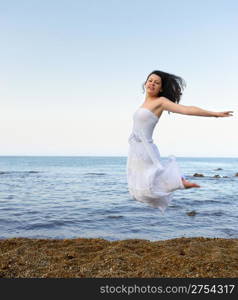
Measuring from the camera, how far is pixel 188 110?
144 inches

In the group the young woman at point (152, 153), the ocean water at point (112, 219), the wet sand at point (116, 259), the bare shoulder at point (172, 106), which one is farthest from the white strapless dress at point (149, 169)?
the ocean water at point (112, 219)

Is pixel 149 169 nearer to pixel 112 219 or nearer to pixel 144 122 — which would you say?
pixel 144 122

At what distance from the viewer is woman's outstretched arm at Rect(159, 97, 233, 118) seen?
11.3 ft

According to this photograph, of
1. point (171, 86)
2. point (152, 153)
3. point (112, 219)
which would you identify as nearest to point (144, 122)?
point (152, 153)

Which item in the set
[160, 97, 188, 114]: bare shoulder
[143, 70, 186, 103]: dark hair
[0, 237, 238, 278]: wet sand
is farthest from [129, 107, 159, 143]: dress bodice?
[0, 237, 238, 278]: wet sand

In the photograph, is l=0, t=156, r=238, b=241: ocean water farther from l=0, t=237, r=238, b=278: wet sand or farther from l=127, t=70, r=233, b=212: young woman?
l=127, t=70, r=233, b=212: young woman

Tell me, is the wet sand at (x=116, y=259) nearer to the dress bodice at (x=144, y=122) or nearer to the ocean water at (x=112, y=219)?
the ocean water at (x=112, y=219)

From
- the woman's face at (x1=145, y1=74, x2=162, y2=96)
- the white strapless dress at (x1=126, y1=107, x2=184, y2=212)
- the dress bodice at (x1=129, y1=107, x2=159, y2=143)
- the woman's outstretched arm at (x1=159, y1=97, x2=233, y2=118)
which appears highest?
the woman's face at (x1=145, y1=74, x2=162, y2=96)

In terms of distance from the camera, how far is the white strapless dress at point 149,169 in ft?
13.2

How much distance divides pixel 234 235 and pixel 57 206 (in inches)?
324

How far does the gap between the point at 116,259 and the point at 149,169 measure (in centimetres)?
334

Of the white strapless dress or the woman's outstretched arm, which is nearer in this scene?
the woman's outstretched arm

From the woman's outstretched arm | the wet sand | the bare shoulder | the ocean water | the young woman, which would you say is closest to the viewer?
the woman's outstretched arm

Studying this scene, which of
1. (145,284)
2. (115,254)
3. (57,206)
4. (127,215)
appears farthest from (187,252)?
(57,206)
